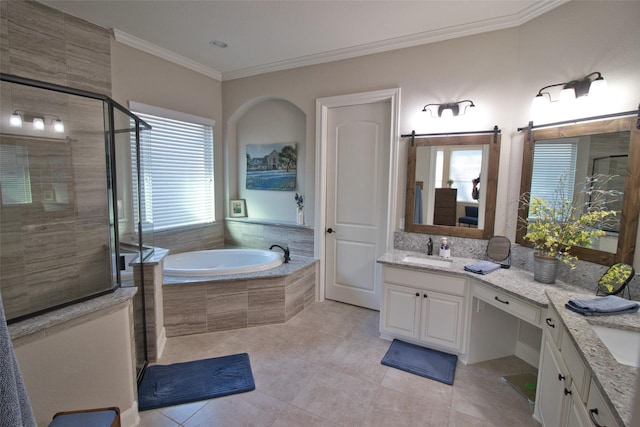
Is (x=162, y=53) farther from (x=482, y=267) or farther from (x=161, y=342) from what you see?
(x=482, y=267)

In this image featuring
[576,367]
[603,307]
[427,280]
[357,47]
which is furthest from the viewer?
[357,47]

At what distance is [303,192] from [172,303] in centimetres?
193

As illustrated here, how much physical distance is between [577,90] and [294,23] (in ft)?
7.51

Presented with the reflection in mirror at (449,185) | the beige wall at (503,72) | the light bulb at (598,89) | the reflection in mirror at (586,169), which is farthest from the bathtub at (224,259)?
the light bulb at (598,89)

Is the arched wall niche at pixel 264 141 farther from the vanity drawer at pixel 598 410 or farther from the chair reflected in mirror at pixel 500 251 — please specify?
the vanity drawer at pixel 598 410

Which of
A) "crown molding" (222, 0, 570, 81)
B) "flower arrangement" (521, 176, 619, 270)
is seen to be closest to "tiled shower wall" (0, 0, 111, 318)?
"crown molding" (222, 0, 570, 81)

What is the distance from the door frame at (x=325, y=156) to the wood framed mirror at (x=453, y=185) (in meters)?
0.16

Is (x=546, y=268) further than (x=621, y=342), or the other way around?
(x=546, y=268)

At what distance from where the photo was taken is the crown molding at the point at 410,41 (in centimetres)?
243

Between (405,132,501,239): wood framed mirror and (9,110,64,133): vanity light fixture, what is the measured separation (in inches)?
117

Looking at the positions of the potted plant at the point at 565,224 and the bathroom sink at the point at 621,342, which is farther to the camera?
the potted plant at the point at 565,224

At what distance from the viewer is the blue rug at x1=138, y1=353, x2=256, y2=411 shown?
2.09 m

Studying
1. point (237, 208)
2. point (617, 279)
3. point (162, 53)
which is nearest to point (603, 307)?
point (617, 279)

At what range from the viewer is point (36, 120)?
2.15 metres
